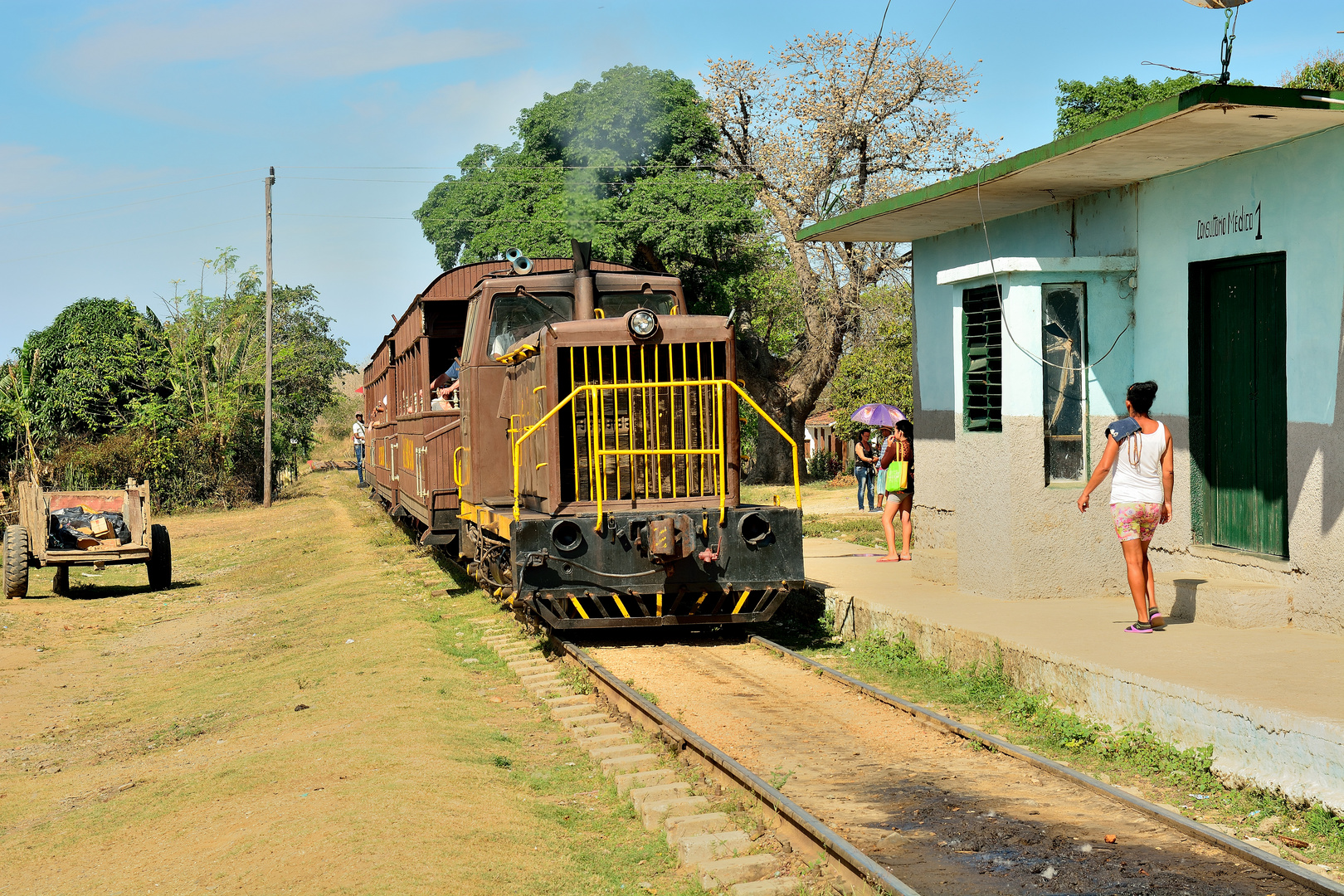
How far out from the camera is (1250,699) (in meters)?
5.96

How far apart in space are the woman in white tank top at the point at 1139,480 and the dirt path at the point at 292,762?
13.7 ft

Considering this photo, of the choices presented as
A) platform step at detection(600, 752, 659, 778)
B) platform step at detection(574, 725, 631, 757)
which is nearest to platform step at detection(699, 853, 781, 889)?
platform step at detection(600, 752, 659, 778)

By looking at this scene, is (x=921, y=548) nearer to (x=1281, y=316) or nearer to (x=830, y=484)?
(x=1281, y=316)

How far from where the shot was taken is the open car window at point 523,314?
36.9 feet

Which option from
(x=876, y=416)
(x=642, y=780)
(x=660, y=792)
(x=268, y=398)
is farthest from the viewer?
Answer: (x=268, y=398)

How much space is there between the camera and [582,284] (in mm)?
10891

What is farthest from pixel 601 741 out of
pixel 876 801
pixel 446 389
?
pixel 446 389

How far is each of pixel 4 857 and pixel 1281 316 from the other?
9186 millimetres

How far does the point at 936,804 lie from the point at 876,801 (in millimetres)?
298

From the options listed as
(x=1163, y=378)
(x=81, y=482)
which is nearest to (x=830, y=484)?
(x=81, y=482)

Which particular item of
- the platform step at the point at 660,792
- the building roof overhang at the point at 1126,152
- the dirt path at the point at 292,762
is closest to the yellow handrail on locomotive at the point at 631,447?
the dirt path at the point at 292,762

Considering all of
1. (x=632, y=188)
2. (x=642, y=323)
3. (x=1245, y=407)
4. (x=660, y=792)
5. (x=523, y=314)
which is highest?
(x=632, y=188)

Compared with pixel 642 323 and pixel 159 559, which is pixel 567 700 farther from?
pixel 159 559

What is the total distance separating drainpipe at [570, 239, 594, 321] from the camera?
1077cm
